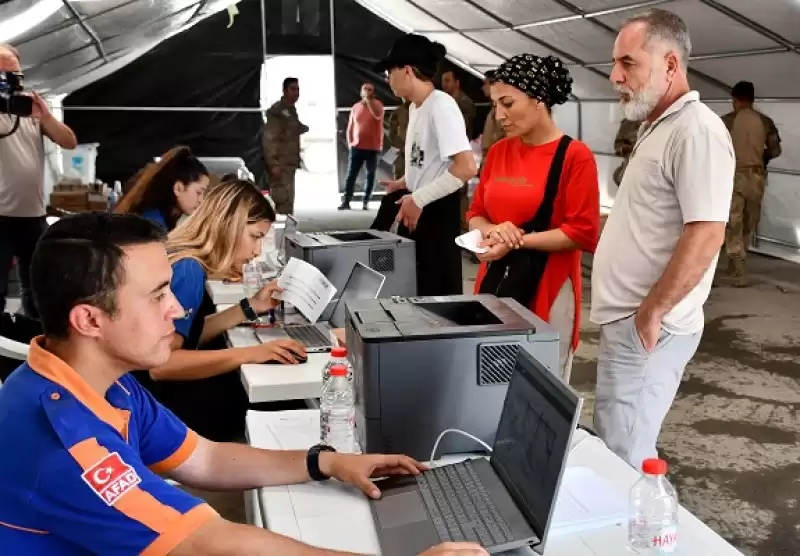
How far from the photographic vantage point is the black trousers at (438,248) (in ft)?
11.0

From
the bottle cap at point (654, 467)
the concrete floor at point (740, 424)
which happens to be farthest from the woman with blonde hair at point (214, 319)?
the bottle cap at point (654, 467)

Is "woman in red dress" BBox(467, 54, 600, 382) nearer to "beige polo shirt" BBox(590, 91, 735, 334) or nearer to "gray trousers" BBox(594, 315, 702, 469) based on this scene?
"beige polo shirt" BBox(590, 91, 735, 334)

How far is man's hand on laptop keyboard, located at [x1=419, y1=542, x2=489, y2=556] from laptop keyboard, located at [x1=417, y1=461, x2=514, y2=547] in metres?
0.09

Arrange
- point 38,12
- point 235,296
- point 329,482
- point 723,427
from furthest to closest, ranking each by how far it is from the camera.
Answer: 1. point 38,12
2. point 723,427
3. point 235,296
4. point 329,482

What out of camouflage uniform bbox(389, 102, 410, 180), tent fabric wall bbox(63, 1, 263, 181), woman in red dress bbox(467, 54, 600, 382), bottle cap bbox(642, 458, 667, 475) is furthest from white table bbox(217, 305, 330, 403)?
tent fabric wall bbox(63, 1, 263, 181)

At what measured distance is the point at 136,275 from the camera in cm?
125

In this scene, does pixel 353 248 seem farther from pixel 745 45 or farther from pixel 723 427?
pixel 745 45

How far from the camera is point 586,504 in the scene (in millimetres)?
1442

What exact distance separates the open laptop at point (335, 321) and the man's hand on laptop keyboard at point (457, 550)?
1270 mm

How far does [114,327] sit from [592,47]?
24.5ft

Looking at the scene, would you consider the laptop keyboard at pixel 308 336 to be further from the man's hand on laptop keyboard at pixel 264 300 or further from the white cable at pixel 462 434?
the white cable at pixel 462 434

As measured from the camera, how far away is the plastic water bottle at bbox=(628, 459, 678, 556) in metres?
1.26

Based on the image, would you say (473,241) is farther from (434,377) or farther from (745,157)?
(745,157)

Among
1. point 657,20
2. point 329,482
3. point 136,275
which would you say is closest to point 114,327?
point 136,275
